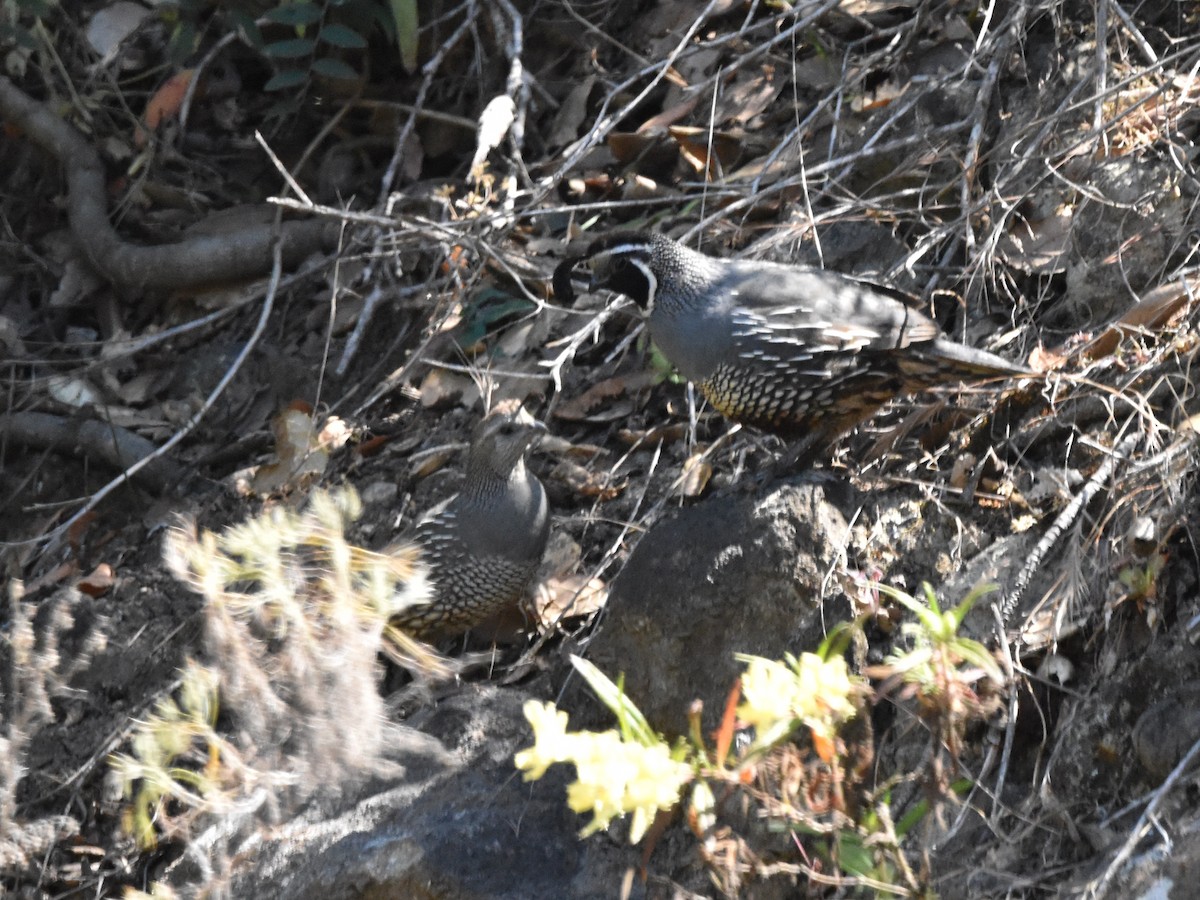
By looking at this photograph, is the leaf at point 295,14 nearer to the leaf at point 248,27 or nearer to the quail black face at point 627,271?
the leaf at point 248,27

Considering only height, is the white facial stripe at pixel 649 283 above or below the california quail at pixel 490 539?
above

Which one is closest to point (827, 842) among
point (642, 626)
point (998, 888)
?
point (998, 888)

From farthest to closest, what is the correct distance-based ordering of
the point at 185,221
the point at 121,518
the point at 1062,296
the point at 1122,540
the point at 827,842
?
the point at 185,221 → the point at 121,518 → the point at 1062,296 → the point at 1122,540 → the point at 827,842

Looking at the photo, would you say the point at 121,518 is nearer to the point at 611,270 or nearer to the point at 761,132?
the point at 611,270

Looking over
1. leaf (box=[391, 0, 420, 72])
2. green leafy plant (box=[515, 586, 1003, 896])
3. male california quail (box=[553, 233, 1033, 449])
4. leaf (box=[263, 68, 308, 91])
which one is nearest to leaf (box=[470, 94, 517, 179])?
leaf (box=[391, 0, 420, 72])

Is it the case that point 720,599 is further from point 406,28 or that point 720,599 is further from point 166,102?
point 166,102

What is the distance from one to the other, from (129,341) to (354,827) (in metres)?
3.22

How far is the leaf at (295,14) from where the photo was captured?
5.91 metres

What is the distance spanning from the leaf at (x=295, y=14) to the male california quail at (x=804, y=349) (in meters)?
2.62

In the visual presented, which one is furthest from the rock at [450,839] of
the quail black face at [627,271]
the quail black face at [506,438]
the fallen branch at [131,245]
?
the fallen branch at [131,245]

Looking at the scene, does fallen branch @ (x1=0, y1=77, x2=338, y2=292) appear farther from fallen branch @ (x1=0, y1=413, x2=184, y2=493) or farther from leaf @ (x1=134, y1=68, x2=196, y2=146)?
fallen branch @ (x1=0, y1=413, x2=184, y2=493)

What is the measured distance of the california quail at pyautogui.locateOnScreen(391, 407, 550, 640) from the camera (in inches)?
185

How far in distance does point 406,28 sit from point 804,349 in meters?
2.90

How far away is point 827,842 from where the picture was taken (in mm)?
2580
